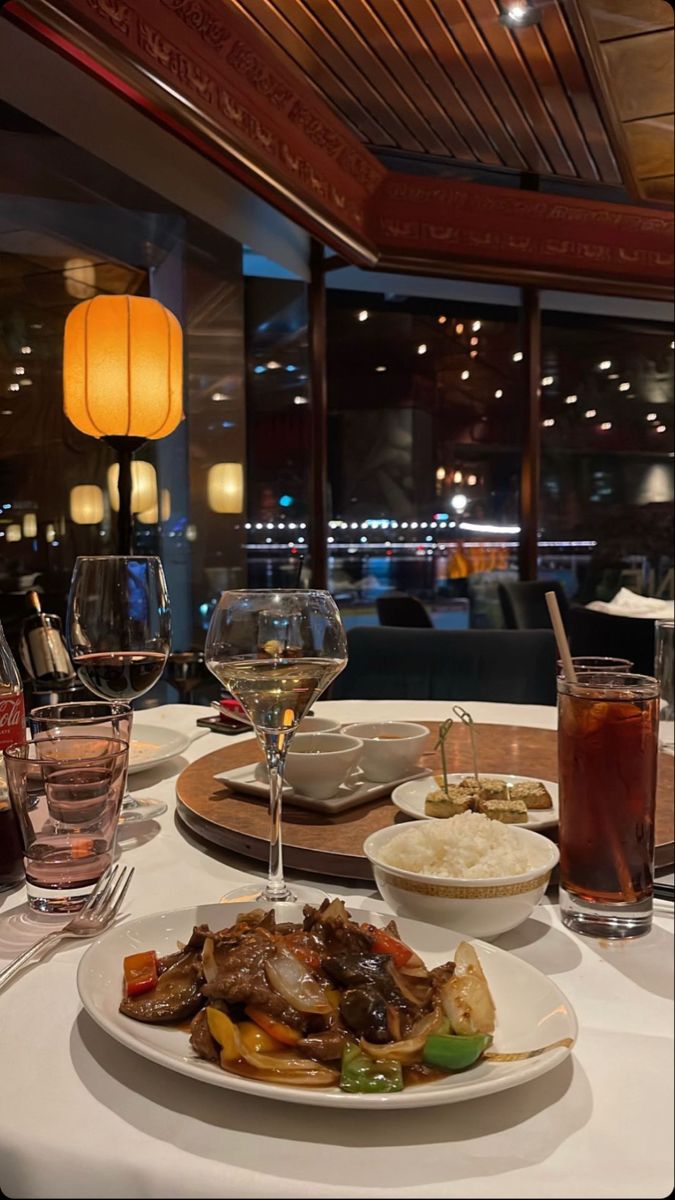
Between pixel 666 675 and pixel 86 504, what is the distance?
301cm

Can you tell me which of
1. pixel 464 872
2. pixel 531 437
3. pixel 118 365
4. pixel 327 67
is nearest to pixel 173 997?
pixel 464 872

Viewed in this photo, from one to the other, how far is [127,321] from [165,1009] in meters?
2.52

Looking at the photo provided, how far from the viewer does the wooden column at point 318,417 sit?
5312mm

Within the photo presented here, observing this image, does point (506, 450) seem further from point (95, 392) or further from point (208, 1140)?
point (208, 1140)

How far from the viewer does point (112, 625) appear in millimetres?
1125

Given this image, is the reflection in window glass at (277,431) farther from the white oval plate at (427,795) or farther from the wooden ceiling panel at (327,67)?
the white oval plate at (427,795)

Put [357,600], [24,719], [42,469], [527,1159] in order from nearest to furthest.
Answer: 1. [527,1159]
2. [24,719]
3. [42,469]
4. [357,600]

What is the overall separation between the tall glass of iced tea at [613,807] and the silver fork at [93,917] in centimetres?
38

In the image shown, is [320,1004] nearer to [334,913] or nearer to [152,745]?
[334,913]

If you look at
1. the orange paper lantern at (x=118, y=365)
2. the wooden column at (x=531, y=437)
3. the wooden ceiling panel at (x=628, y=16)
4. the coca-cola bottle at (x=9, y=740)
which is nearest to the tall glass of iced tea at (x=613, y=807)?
the coca-cola bottle at (x=9, y=740)

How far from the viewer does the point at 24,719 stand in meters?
0.98

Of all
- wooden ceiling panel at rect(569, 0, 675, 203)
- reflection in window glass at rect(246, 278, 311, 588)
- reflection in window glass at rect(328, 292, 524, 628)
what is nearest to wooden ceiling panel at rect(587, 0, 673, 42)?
wooden ceiling panel at rect(569, 0, 675, 203)

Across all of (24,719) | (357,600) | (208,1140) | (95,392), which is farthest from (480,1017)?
(357,600)

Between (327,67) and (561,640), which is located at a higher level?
(327,67)
